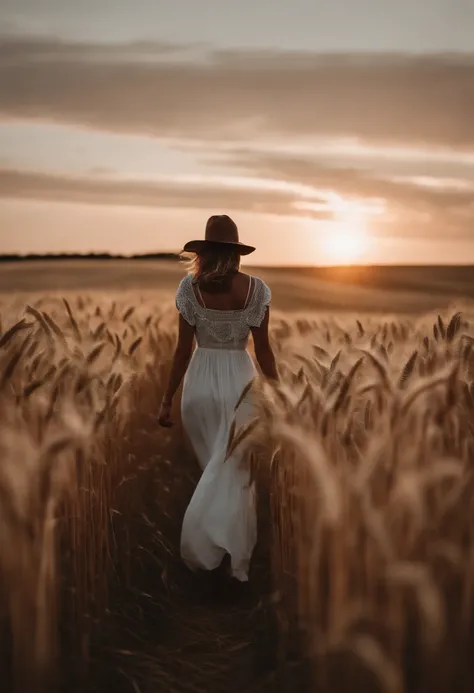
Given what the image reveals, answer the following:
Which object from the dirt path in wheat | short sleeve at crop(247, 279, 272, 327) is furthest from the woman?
the dirt path in wheat

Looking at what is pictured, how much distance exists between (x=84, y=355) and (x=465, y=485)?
6.13 feet

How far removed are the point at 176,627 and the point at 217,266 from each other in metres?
1.45

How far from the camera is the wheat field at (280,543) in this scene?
2.04 metres

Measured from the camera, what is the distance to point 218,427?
12.5 ft

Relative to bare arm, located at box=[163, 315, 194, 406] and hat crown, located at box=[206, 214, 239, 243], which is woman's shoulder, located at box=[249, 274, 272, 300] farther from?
bare arm, located at box=[163, 315, 194, 406]

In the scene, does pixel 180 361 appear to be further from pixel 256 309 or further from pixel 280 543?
pixel 280 543

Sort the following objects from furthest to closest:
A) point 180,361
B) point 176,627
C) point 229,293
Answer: point 180,361 → point 229,293 → point 176,627

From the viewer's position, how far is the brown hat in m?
3.62

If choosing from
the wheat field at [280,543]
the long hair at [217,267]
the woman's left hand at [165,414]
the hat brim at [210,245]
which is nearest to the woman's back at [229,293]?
the long hair at [217,267]

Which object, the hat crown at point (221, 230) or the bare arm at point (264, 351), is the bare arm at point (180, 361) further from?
the hat crown at point (221, 230)

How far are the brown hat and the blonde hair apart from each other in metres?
0.03

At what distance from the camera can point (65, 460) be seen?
239 centimetres

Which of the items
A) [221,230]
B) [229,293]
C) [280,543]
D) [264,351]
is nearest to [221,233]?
[221,230]

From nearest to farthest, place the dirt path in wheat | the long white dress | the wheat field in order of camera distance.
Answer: the wheat field, the dirt path in wheat, the long white dress
